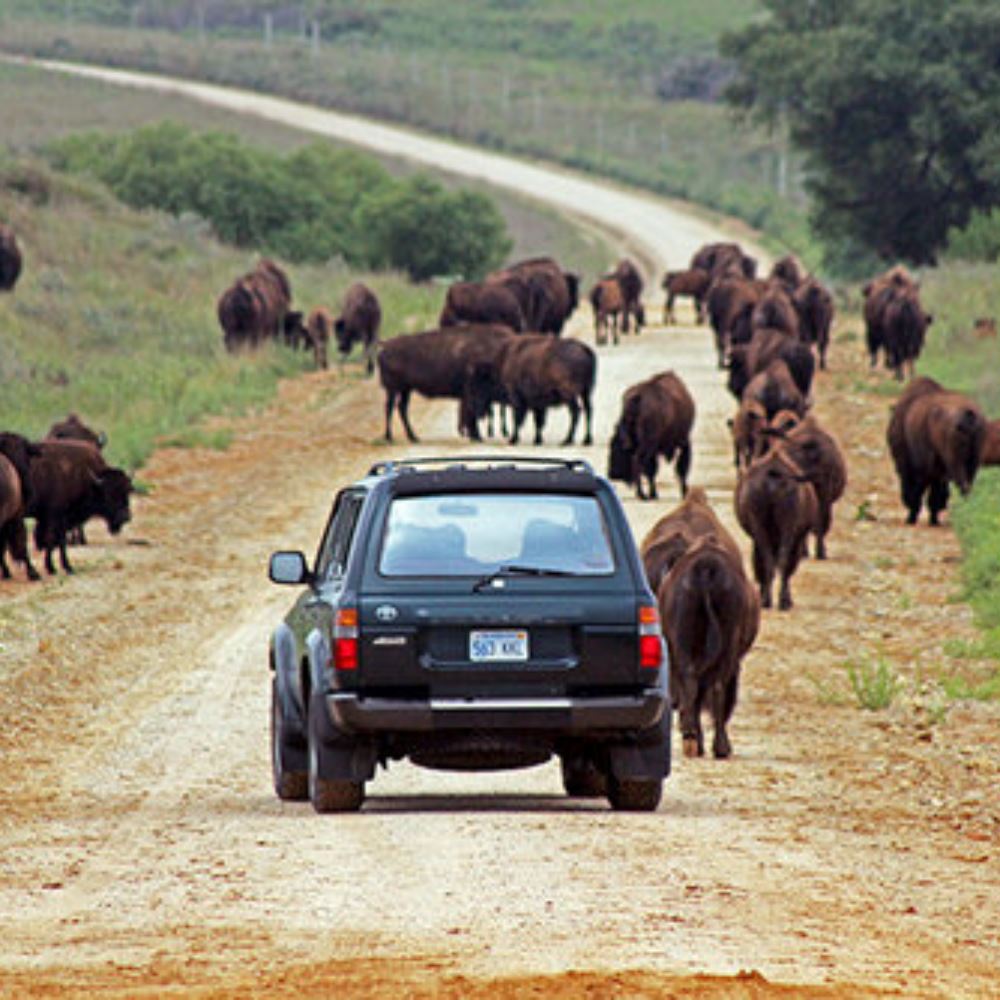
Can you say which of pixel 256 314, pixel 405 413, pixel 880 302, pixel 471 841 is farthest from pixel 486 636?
pixel 256 314

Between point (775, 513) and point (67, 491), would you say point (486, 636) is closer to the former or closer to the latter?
point (775, 513)

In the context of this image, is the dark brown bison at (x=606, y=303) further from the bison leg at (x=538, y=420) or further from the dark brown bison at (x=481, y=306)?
the bison leg at (x=538, y=420)

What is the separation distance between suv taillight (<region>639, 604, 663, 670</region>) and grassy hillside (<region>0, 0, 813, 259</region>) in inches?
2764

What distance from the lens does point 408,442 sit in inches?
1319

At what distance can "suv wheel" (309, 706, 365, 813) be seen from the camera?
38.5 ft

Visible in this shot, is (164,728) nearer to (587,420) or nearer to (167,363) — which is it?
(587,420)

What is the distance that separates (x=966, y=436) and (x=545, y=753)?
1454 cm

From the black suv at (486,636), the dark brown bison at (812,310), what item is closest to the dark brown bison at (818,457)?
the black suv at (486,636)

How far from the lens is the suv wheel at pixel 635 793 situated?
1201cm

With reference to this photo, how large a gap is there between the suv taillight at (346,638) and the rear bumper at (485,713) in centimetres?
14

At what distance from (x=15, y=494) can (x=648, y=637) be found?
11055 millimetres

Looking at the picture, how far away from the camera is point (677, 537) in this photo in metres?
15.3

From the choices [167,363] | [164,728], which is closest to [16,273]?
[167,363]

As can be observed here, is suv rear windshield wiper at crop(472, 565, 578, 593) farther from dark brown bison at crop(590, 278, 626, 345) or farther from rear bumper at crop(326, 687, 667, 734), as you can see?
dark brown bison at crop(590, 278, 626, 345)
